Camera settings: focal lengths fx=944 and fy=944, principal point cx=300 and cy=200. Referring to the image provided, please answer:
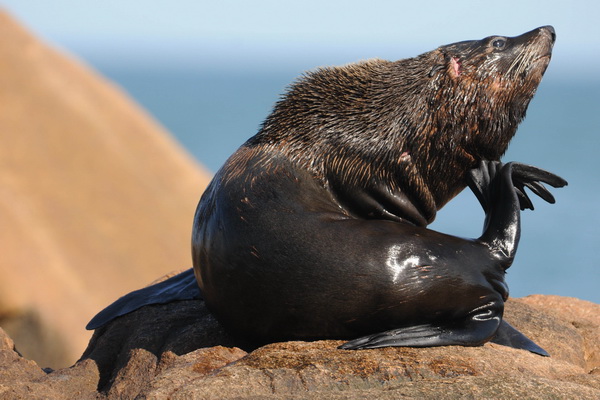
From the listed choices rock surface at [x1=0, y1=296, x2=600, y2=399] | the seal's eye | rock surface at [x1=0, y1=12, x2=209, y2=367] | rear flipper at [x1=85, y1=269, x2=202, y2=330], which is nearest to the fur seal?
the seal's eye

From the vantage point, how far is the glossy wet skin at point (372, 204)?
5.62 m

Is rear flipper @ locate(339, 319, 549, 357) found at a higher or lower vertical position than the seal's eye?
lower

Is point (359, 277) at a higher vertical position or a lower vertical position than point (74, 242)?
lower

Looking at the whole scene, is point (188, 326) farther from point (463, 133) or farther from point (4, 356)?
point (463, 133)

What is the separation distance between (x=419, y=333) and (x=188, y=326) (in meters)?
1.77

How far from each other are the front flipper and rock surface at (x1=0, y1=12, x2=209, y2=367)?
8203 mm

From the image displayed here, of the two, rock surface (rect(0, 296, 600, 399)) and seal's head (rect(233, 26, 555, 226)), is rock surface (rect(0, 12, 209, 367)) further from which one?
seal's head (rect(233, 26, 555, 226))

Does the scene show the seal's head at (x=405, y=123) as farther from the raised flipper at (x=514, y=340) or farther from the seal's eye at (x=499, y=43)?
the raised flipper at (x=514, y=340)

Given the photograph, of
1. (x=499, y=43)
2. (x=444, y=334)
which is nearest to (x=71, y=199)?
(x=499, y=43)

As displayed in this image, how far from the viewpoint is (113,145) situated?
17.8 meters

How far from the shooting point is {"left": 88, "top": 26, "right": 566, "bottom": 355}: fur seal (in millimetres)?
5613

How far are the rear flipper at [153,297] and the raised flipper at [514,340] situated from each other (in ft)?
7.21

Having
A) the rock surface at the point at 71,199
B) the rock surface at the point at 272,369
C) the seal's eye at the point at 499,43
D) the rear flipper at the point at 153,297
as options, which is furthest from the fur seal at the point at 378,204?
the rock surface at the point at 71,199

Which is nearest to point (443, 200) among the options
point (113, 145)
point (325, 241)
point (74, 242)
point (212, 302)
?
point (325, 241)
